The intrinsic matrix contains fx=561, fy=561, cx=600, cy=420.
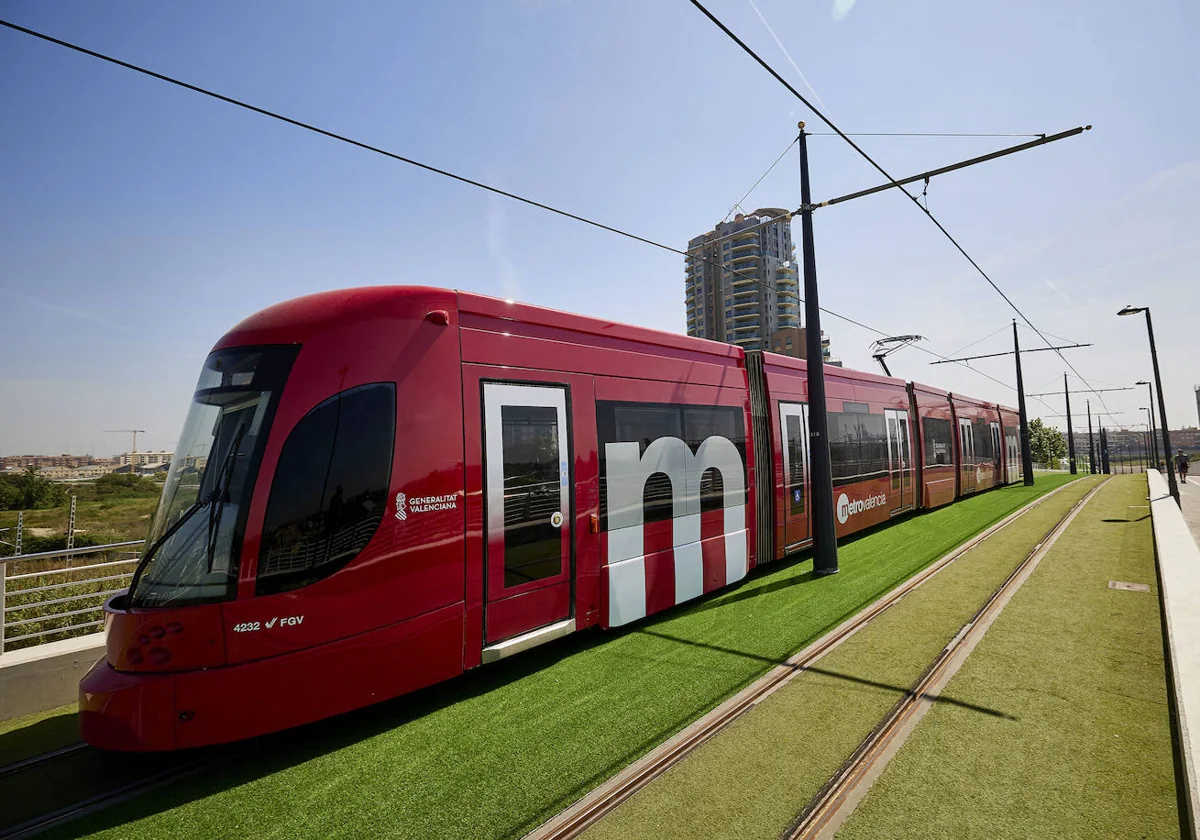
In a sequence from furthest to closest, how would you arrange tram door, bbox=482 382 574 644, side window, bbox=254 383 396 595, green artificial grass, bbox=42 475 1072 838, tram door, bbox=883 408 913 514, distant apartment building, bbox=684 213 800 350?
distant apartment building, bbox=684 213 800 350, tram door, bbox=883 408 913 514, tram door, bbox=482 382 574 644, side window, bbox=254 383 396 595, green artificial grass, bbox=42 475 1072 838

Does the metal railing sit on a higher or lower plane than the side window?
lower

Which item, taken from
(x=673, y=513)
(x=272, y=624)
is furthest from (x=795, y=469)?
(x=272, y=624)

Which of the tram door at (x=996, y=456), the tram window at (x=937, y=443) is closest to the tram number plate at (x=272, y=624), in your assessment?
→ the tram window at (x=937, y=443)

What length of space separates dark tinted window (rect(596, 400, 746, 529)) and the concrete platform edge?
4.67 m

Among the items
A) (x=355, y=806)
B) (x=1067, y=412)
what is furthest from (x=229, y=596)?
(x=1067, y=412)

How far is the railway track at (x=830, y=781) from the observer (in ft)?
10.9

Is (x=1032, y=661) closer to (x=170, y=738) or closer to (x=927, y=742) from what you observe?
(x=927, y=742)

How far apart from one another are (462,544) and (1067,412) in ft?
166

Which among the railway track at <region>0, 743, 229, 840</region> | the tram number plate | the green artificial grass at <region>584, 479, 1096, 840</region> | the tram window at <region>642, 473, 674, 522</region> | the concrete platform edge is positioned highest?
the tram window at <region>642, 473, 674, 522</region>

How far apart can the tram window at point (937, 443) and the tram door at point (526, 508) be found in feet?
45.9

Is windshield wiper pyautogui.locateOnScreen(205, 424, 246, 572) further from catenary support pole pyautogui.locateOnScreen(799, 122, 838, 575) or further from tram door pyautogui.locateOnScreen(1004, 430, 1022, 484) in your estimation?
tram door pyautogui.locateOnScreen(1004, 430, 1022, 484)

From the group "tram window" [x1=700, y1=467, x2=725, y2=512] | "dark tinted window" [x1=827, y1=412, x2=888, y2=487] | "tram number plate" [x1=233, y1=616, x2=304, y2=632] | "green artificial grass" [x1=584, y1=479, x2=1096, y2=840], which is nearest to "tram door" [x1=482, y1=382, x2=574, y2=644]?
"tram number plate" [x1=233, y1=616, x2=304, y2=632]

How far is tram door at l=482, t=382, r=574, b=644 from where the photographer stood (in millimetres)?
5211

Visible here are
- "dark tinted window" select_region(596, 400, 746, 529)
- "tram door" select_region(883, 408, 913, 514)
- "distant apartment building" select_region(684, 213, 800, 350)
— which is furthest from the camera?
"distant apartment building" select_region(684, 213, 800, 350)
